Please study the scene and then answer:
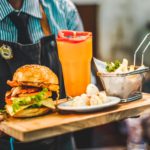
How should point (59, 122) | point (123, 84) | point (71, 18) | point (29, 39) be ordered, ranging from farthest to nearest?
point (71, 18)
point (29, 39)
point (123, 84)
point (59, 122)

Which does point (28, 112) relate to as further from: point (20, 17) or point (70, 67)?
point (20, 17)

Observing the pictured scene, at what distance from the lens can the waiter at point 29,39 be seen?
124 inches

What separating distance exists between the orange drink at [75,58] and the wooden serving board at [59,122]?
344 mm

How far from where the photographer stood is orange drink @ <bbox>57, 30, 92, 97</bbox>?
9.15ft

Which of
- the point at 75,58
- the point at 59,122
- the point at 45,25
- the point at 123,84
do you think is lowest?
the point at 59,122

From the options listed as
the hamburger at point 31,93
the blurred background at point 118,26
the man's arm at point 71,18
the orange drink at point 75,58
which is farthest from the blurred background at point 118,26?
the hamburger at point 31,93

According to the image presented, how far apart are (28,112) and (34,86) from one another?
26cm

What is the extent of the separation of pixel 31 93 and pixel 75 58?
0.39 metres

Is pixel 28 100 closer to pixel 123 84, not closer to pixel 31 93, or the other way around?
pixel 31 93

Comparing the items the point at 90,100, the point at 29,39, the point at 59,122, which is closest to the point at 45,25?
the point at 29,39

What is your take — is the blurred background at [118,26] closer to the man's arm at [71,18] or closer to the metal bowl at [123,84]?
the man's arm at [71,18]

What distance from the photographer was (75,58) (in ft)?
9.27

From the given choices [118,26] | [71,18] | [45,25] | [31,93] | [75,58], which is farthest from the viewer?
[118,26]

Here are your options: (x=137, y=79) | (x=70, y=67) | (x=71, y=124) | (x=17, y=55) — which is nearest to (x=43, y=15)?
(x=17, y=55)
